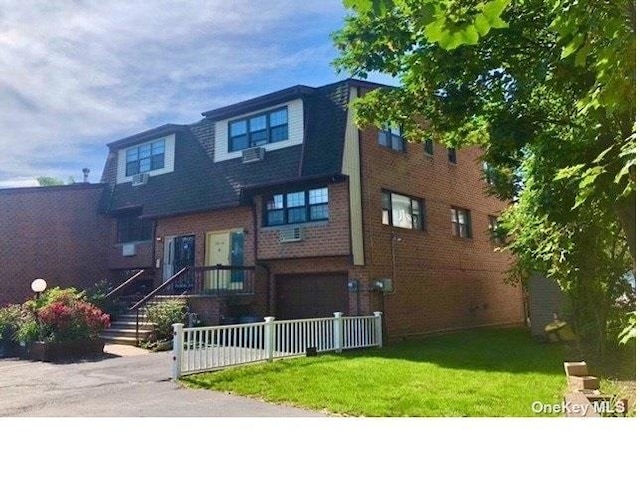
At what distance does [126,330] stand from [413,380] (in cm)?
572

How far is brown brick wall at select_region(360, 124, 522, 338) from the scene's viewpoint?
827 centimetres

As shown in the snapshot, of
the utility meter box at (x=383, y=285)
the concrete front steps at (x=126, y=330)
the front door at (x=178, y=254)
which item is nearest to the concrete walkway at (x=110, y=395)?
the concrete front steps at (x=126, y=330)

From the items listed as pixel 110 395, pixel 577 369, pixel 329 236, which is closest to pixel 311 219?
pixel 329 236

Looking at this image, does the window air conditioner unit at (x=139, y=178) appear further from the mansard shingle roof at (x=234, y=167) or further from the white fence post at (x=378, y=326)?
the white fence post at (x=378, y=326)

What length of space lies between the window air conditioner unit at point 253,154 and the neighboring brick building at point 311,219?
0.02 m

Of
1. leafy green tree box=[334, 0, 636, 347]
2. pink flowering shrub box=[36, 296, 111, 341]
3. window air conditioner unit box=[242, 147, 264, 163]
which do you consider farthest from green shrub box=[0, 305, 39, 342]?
leafy green tree box=[334, 0, 636, 347]

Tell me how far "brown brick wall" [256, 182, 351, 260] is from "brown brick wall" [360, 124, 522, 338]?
0.39 metres

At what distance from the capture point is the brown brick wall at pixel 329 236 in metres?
8.01

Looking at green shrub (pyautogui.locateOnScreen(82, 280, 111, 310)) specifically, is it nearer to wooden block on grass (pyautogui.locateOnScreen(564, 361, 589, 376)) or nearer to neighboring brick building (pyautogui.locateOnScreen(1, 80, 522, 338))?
neighboring brick building (pyautogui.locateOnScreen(1, 80, 522, 338))

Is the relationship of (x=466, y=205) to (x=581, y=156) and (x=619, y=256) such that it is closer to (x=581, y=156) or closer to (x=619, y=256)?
(x=619, y=256)
